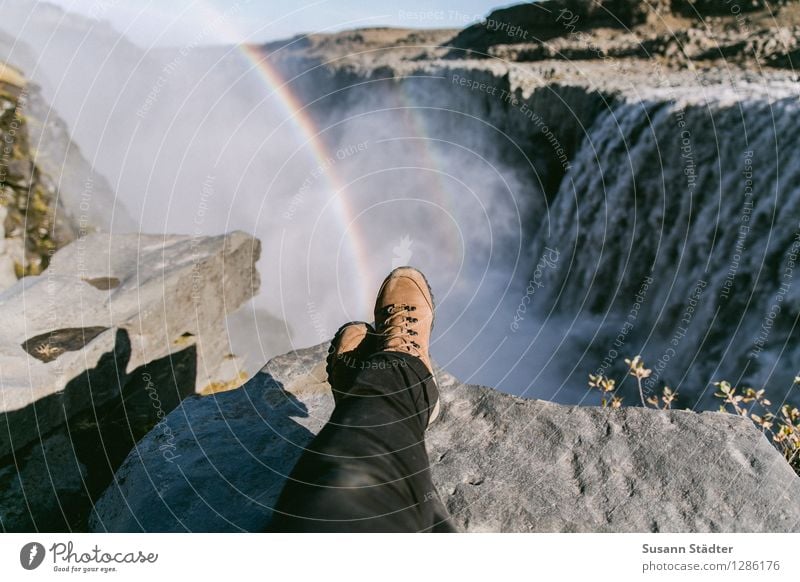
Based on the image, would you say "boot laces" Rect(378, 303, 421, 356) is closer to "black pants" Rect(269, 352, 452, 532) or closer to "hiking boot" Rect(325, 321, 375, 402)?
"hiking boot" Rect(325, 321, 375, 402)

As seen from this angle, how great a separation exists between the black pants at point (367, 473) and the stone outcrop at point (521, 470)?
0.38 m

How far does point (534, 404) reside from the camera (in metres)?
3.20

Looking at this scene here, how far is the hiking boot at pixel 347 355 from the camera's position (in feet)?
10.2

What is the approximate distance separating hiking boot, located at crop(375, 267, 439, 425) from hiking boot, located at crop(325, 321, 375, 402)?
85mm

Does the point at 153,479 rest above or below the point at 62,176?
below

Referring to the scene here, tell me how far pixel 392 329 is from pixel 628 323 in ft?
15.8

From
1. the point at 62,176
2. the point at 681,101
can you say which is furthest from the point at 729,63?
the point at 62,176

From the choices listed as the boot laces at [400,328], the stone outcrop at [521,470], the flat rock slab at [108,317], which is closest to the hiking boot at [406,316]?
the boot laces at [400,328]

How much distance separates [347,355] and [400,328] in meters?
0.37

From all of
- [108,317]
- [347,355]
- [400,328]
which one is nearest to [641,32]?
[400,328]

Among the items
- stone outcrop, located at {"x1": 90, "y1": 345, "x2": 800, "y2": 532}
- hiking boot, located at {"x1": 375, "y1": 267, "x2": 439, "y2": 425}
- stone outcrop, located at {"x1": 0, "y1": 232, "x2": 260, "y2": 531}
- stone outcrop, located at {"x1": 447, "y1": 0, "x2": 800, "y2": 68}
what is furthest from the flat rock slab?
stone outcrop, located at {"x1": 447, "y1": 0, "x2": 800, "y2": 68}

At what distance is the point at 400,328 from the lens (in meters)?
3.47
